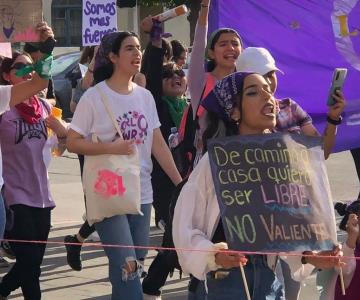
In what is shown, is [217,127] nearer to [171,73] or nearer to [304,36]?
[304,36]

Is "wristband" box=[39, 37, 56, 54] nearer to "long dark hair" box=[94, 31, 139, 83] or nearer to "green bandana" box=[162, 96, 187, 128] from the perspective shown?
"long dark hair" box=[94, 31, 139, 83]

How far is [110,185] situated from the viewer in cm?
588

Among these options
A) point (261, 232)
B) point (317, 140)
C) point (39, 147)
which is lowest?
point (39, 147)

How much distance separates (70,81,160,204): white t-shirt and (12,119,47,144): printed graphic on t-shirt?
2.00 feet

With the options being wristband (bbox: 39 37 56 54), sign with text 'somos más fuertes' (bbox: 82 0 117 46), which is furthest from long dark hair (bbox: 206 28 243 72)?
sign with text 'somos más fuertes' (bbox: 82 0 117 46)

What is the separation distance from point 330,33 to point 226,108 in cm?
261

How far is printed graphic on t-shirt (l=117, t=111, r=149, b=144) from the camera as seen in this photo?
597 centimetres

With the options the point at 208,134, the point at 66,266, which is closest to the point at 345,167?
the point at 66,266

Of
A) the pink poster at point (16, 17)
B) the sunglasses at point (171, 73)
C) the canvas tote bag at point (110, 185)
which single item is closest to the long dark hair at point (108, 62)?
the canvas tote bag at point (110, 185)

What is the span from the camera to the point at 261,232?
13.4 ft

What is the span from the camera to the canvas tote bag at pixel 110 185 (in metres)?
5.84

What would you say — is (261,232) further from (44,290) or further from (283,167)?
(44,290)

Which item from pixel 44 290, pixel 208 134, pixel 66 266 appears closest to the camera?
pixel 208 134

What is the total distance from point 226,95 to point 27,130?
2485 mm
